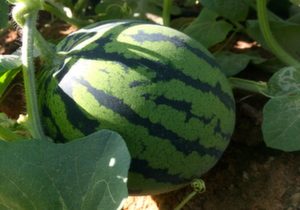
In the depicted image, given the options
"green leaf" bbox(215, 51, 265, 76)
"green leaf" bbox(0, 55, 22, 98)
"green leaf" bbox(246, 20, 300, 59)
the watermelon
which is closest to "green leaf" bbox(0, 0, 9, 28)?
"green leaf" bbox(0, 55, 22, 98)

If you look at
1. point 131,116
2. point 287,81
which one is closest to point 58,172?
point 131,116

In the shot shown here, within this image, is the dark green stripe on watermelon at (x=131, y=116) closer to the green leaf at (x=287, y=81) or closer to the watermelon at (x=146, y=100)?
the watermelon at (x=146, y=100)

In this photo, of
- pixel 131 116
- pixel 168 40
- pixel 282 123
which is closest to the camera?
pixel 131 116

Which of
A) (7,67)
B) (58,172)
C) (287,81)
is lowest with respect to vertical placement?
(287,81)

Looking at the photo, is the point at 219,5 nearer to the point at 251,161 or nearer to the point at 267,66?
the point at 267,66

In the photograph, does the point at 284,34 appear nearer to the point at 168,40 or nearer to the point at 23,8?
the point at 168,40

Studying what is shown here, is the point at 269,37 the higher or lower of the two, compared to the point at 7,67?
lower

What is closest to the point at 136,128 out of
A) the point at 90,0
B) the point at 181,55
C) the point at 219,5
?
the point at 181,55
